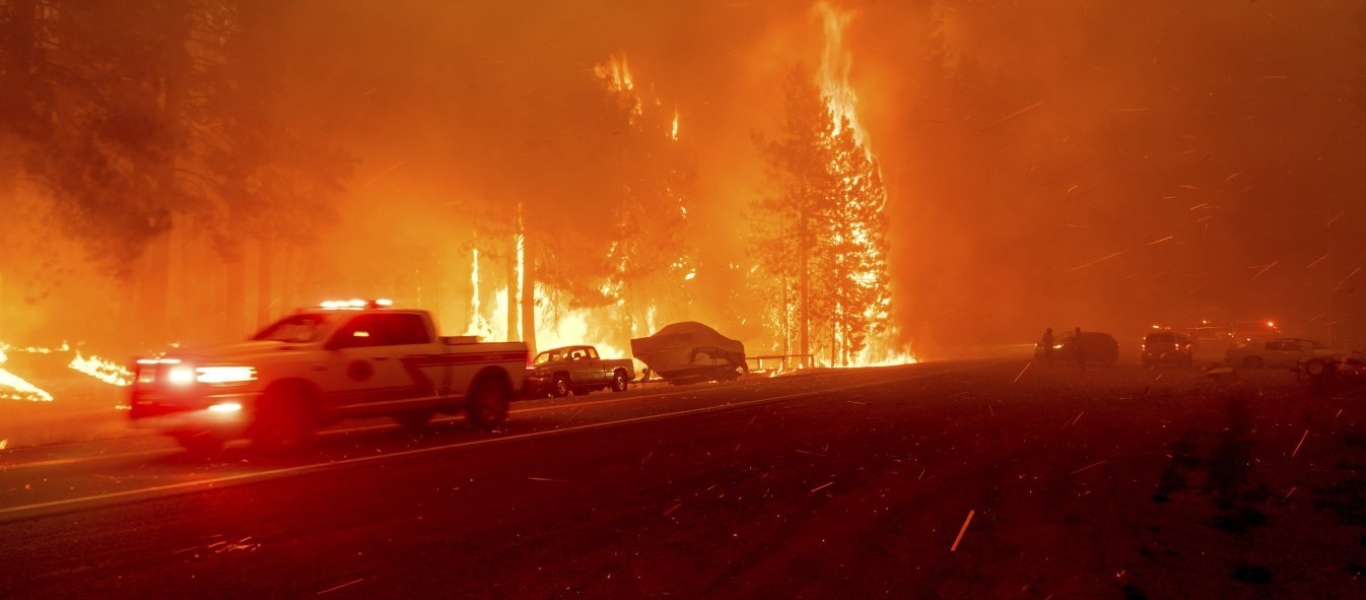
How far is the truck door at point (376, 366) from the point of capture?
13.4m

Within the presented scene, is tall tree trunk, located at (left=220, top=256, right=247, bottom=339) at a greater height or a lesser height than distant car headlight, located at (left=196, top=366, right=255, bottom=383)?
greater

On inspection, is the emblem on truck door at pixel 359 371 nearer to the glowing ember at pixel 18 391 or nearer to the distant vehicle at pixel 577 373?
the distant vehicle at pixel 577 373

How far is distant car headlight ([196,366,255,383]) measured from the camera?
11836 mm

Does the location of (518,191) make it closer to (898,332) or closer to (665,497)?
(665,497)

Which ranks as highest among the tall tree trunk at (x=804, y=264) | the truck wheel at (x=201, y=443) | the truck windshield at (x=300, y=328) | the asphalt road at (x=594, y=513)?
the tall tree trunk at (x=804, y=264)

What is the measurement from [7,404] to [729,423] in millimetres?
16795

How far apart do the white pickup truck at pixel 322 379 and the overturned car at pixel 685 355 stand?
17.6 metres

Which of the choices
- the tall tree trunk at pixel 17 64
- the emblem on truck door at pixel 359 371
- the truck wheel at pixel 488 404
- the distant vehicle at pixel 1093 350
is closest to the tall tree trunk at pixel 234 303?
the tall tree trunk at pixel 17 64

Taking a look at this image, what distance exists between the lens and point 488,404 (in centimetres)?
1596

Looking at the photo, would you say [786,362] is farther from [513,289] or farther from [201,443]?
[201,443]

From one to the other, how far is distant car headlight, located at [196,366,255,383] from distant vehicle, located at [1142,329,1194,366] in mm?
42111

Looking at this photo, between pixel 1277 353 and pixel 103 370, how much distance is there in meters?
45.7

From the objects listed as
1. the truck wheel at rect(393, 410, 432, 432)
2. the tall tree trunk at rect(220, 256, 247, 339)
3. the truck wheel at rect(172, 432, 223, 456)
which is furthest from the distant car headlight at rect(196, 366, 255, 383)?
the tall tree trunk at rect(220, 256, 247, 339)

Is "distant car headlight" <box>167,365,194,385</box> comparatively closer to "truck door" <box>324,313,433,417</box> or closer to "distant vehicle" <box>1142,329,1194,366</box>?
"truck door" <box>324,313,433,417</box>
